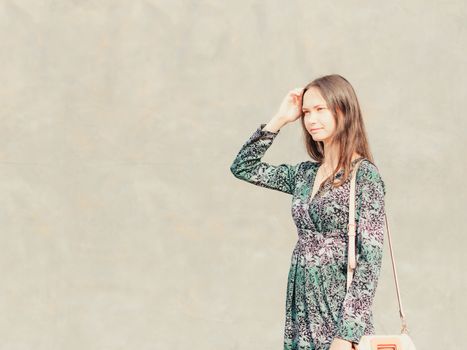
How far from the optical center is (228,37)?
6.65m

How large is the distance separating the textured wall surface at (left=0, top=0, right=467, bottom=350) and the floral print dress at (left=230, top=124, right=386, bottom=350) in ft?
8.29

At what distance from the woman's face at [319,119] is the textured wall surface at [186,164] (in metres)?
2.54

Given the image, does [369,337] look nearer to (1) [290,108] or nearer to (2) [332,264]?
(2) [332,264]

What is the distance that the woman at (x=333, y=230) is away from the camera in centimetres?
382

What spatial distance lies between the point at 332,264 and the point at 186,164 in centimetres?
278

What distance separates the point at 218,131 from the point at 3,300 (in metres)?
1.47

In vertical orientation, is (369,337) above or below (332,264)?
below

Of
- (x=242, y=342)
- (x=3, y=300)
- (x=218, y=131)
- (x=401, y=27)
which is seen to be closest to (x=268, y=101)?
(x=218, y=131)

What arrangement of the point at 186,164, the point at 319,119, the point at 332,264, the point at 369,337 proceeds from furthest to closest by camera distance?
the point at 186,164 < the point at 319,119 < the point at 332,264 < the point at 369,337

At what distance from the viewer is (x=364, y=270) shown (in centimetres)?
381

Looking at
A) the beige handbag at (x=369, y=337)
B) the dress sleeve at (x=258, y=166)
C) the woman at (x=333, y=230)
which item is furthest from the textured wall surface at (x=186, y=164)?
the beige handbag at (x=369, y=337)

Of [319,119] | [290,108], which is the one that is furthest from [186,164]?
[319,119]

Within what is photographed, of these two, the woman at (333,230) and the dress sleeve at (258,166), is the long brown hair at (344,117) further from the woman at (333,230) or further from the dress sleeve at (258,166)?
the dress sleeve at (258,166)

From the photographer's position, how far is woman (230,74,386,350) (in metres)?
3.82
